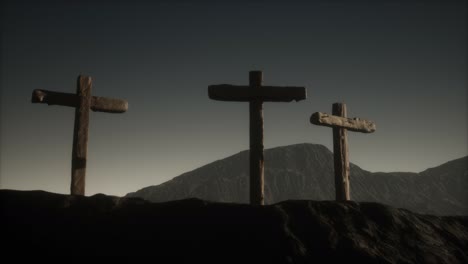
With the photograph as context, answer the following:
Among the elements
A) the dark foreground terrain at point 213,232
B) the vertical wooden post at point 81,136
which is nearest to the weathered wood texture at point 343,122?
the dark foreground terrain at point 213,232

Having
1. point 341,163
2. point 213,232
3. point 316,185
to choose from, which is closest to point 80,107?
A: point 213,232

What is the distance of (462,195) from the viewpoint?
566ft

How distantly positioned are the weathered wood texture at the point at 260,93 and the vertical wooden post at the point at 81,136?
2971 millimetres

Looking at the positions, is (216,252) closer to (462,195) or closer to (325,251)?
(325,251)

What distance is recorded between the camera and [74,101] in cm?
901

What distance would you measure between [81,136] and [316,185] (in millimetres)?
182032

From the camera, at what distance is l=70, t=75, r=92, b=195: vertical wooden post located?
8.45 m

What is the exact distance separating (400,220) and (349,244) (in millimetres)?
1289

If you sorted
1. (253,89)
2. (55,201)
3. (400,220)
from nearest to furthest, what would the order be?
(55,201)
(400,220)
(253,89)

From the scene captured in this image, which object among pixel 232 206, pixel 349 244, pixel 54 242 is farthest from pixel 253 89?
pixel 54 242

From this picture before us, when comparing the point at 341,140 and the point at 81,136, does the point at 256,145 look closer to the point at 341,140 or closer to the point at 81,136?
the point at 341,140

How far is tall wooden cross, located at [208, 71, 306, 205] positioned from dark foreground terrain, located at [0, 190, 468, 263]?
3158 millimetres

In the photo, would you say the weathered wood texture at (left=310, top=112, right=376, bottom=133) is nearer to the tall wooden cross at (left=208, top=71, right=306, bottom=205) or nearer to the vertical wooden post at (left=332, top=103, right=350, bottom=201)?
the vertical wooden post at (left=332, top=103, right=350, bottom=201)

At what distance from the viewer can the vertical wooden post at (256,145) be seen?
8330mm
